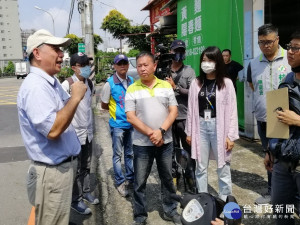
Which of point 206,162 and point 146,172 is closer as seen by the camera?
point 146,172

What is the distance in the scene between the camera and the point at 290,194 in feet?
6.81

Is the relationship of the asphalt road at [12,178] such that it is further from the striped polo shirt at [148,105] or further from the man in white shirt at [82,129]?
the striped polo shirt at [148,105]

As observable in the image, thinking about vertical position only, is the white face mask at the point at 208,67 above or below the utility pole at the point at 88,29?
below

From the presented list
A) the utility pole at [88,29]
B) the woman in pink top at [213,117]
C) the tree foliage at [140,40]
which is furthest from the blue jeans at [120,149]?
the tree foliage at [140,40]

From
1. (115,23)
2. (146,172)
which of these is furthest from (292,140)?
(115,23)

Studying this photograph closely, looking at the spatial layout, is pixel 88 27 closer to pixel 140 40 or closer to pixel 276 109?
pixel 276 109

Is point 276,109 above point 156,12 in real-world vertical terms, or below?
below

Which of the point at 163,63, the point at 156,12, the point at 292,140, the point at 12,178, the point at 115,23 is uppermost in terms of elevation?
the point at 115,23

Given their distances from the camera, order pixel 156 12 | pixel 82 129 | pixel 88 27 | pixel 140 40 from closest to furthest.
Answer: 1. pixel 82 129
2. pixel 88 27
3. pixel 156 12
4. pixel 140 40

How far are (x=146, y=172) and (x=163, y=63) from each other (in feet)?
4.66

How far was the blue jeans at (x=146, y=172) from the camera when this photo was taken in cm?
282

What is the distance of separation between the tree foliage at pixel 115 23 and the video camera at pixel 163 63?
2149 cm

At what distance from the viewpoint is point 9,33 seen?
6956 centimetres

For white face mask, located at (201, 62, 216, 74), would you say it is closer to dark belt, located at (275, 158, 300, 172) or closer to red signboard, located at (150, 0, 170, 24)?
dark belt, located at (275, 158, 300, 172)
